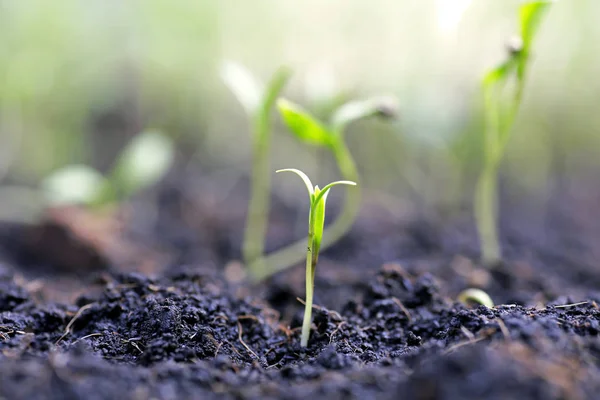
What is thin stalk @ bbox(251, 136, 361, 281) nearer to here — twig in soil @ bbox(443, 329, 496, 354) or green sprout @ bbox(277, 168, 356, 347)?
green sprout @ bbox(277, 168, 356, 347)

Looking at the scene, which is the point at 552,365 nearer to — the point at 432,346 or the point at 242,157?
the point at 432,346

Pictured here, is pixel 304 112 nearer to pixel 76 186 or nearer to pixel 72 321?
pixel 72 321

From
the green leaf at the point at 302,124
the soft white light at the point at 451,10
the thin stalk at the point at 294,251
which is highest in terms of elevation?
the soft white light at the point at 451,10

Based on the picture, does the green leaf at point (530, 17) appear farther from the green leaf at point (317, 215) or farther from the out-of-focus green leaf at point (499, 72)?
the green leaf at point (317, 215)

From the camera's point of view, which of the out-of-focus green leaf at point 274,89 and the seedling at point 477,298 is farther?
the out-of-focus green leaf at point 274,89

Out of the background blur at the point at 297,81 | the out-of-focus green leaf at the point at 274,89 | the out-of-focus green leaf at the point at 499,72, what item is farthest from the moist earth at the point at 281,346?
the background blur at the point at 297,81

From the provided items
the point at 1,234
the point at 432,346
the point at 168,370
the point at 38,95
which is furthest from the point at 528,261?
the point at 38,95

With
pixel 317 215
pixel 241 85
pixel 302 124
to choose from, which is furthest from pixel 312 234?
pixel 241 85
